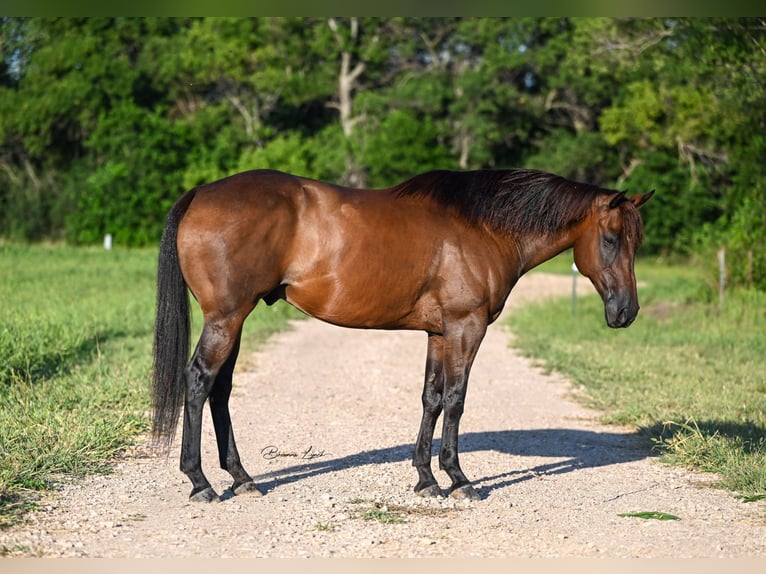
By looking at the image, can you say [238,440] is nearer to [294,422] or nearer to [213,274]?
[294,422]

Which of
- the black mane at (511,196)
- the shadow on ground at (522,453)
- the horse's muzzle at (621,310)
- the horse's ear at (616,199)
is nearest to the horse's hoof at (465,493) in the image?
the shadow on ground at (522,453)

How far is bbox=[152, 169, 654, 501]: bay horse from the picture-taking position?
5.93 meters

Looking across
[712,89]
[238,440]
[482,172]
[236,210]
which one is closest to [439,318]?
[482,172]

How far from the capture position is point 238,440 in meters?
7.77

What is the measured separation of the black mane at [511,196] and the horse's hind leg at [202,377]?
146 cm

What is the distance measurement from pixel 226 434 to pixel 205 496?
0.47 metres

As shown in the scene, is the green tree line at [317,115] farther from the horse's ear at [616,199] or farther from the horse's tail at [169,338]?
the horse's tail at [169,338]

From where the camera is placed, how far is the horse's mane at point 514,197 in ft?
21.1

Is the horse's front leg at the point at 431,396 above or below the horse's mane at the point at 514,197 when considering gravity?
below

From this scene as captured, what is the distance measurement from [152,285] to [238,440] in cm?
1384

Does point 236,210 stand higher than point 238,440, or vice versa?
point 236,210

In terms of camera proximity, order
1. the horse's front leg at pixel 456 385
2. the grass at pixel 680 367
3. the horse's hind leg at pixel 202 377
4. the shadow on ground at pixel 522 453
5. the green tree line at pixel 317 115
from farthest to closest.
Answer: the green tree line at pixel 317 115 → the grass at pixel 680 367 → the shadow on ground at pixel 522 453 → the horse's front leg at pixel 456 385 → the horse's hind leg at pixel 202 377
